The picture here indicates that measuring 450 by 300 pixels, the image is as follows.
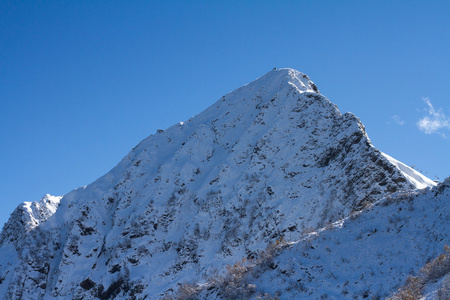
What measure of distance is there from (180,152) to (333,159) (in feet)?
78.0

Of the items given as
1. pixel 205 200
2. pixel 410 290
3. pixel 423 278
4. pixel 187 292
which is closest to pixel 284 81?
pixel 205 200

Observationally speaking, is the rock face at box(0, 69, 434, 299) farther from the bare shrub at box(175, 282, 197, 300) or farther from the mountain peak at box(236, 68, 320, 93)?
the bare shrub at box(175, 282, 197, 300)

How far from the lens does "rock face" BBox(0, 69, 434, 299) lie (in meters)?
33.2

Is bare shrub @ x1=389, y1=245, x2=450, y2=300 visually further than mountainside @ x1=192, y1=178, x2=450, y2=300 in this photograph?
No

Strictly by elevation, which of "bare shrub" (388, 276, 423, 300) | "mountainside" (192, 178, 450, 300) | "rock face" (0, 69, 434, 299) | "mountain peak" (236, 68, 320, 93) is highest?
"mountain peak" (236, 68, 320, 93)

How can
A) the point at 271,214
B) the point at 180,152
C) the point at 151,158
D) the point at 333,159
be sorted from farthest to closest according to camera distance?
the point at 151,158 < the point at 180,152 < the point at 333,159 < the point at 271,214

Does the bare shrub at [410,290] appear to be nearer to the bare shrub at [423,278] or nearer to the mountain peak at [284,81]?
the bare shrub at [423,278]

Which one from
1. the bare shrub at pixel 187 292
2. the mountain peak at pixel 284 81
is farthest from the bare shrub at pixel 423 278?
the mountain peak at pixel 284 81

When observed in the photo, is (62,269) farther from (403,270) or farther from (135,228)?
(403,270)

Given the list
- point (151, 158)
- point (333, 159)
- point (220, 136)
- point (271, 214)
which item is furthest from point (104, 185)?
point (333, 159)

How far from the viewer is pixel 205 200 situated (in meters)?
41.9

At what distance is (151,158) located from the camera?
182 ft

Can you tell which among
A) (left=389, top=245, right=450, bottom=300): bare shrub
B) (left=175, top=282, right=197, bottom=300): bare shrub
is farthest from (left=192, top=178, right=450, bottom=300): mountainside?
(left=175, top=282, right=197, bottom=300): bare shrub

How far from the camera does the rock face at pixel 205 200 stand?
33188 millimetres
